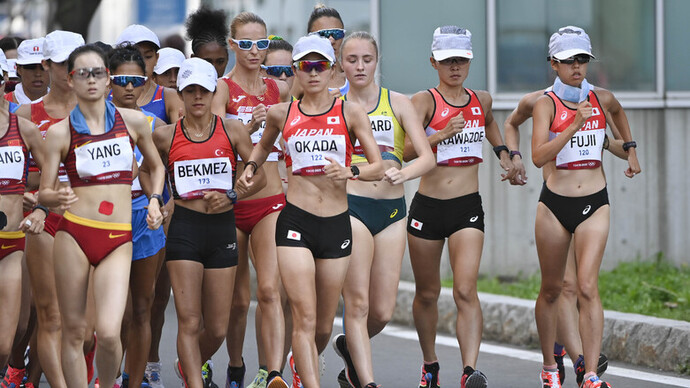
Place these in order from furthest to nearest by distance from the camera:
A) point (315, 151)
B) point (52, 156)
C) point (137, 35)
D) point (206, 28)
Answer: point (206, 28)
point (137, 35)
point (315, 151)
point (52, 156)

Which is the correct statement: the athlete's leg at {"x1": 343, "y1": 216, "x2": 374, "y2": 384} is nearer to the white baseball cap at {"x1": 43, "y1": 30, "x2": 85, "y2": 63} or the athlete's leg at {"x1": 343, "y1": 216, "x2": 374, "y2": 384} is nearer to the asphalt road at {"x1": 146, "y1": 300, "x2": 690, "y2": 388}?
the asphalt road at {"x1": 146, "y1": 300, "x2": 690, "y2": 388}

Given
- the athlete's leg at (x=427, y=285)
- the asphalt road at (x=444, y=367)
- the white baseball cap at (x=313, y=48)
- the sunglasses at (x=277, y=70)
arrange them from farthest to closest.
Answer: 1. the sunglasses at (x=277, y=70)
2. the asphalt road at (x=444, y=367)
3. the athlete's leg at (x=427, y=285)
4. the white baseball cap at (x=313, y=48)

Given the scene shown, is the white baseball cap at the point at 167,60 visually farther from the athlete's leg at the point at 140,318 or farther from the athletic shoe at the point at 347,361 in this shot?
the athletic shoe at the point at 347,361

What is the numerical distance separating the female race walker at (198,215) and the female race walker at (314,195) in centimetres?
28

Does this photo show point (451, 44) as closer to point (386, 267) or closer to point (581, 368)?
point (386, 267)

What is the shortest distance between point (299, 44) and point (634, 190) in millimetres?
6252

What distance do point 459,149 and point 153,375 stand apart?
259 centimetres

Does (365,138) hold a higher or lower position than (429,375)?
higher

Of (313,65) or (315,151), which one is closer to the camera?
(315,151)

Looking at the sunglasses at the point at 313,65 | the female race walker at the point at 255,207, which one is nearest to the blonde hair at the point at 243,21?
the female race walker at the point at 255,207

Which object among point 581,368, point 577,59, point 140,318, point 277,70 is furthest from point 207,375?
point 577,59

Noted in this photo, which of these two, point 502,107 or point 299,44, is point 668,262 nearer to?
point 502,107

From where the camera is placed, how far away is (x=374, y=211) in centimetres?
868

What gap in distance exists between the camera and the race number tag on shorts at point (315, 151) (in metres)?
8.04
